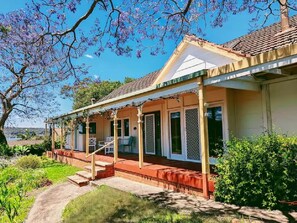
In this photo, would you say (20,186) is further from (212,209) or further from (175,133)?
(212,209)

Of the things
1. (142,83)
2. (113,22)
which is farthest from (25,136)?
(113,22)

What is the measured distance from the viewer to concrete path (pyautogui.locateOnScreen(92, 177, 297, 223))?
492 centimetres

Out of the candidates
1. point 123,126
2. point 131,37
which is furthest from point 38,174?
point 131,37

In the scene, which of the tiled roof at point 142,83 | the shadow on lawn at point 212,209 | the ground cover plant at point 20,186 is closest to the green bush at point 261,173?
the shadow on lawn at point 212,209

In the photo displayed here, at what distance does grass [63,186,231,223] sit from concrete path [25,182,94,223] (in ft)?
1.21

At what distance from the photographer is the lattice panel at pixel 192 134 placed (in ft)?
32.9

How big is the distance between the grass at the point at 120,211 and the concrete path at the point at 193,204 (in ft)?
1.29

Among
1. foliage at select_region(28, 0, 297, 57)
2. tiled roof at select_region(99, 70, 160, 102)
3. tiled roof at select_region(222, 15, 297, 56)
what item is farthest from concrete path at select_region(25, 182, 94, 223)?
tiled roof at select_region(222, 15, 297, 56)

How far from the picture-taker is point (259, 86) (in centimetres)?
804

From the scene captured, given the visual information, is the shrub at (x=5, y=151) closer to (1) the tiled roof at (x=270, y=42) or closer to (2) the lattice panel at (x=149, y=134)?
(2) the lattice panel at (x=149, y=134)

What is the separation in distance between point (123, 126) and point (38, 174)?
6.55m

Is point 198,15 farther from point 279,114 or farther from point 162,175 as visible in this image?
point 162,175

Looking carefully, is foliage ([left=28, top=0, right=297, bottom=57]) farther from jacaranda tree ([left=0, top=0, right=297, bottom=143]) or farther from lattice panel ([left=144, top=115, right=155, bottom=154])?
lattice panel ([left=144, top=115, right=155, bottom=154])

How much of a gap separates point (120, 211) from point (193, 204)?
1877 millimetres
